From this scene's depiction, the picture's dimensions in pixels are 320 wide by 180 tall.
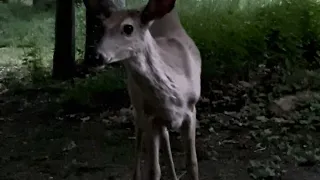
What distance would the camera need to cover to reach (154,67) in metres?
3.07

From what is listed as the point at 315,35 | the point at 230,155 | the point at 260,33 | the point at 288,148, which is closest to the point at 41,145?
the point at 230,155

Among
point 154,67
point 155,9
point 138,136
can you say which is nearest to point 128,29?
point 155,9

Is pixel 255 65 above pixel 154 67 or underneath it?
above

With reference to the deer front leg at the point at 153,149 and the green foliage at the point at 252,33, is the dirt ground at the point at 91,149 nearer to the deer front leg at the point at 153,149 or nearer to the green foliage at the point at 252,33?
the green foliage at the point at 252,33

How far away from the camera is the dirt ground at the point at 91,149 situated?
4.92m

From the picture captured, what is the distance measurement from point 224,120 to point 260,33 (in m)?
1.33

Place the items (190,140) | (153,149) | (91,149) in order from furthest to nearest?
(91,149)
(190,140)
(153,149)

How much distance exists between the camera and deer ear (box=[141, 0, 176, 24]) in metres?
2.93

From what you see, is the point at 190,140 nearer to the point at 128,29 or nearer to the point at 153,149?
the point at 153,149

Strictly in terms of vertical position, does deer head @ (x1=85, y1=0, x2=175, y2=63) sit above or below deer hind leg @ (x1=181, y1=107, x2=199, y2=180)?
above

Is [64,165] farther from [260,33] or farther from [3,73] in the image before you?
[3,73]

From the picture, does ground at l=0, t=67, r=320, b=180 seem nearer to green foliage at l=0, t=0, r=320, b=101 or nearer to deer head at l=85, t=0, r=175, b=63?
green foliage at l=0, t=0, r=320, b=101

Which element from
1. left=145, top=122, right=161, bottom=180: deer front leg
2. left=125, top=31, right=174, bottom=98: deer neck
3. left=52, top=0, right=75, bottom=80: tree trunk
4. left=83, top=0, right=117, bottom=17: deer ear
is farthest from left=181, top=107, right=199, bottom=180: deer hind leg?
left=52, top=0, right=75, bottom=80: tree trunk

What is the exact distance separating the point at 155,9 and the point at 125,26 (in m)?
0.17
